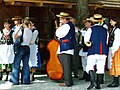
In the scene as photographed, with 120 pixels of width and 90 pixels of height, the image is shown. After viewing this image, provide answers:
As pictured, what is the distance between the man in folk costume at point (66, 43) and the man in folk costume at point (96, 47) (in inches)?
19.2

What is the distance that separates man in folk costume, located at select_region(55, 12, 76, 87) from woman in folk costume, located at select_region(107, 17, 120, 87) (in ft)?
3.44

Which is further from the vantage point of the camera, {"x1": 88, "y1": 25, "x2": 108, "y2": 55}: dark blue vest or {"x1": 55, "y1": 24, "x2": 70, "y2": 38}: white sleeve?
{"x1": 55, "y1": 24, "x2": 70, "y2": 38}: white sleeve

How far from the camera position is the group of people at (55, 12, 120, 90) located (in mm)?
9062

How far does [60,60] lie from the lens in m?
9.66

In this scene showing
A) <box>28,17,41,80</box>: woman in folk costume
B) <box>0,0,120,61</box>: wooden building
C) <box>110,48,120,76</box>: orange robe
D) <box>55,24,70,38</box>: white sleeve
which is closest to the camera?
<box>55,24,70,38</box>: white sleeve

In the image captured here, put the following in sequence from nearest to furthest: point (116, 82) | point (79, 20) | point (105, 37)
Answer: point (105, 37) → point (116, 82) → point (79, 20)

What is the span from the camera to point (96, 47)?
29.7 ft

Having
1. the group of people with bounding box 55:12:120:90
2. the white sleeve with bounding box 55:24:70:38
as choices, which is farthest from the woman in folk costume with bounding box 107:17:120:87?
the white sleeve with bounding box 55:24:70:38

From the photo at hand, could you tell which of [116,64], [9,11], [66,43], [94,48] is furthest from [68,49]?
[9,11]

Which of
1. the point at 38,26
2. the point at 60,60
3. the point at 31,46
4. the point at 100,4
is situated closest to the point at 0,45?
the point at 31,46

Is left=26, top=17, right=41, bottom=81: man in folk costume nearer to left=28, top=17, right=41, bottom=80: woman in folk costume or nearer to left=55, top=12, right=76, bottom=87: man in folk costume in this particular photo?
left=28, top=17, right=41, bottom=80: woman in folk costume

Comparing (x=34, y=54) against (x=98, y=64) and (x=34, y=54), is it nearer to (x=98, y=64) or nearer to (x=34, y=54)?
(x=34, y=54)

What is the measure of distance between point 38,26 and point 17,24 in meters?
3.27

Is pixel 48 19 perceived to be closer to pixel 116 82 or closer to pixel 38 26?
pixel 38 26
